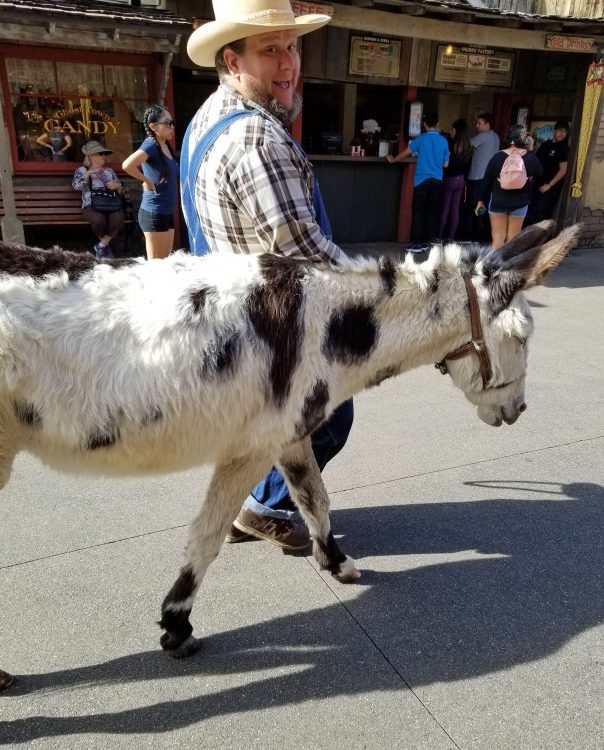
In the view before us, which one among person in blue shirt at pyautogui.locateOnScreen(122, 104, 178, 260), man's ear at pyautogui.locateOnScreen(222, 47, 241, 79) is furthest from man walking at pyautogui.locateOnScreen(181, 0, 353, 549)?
person in blue shirt at pyautogui.locateOnScreen(122, 104, 178, 260)

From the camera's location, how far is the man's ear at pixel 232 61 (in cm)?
234

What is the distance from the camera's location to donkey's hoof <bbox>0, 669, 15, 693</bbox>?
213 centimetres

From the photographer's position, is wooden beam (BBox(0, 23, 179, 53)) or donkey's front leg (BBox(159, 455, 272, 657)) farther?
wooden beam (BBox(0, 23, 179, 53))

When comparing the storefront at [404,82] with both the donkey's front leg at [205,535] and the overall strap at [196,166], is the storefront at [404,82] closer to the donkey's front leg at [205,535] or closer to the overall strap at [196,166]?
the overall strap at [196,166]

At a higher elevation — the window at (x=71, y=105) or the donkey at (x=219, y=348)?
the window at (x=71, y=105)

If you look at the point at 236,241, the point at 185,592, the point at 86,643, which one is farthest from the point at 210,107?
the point at 86,643

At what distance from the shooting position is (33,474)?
3531 mm

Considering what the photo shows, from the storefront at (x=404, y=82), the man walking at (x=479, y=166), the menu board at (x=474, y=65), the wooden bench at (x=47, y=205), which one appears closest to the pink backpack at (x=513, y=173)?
the man walking at (x=479, y=166)

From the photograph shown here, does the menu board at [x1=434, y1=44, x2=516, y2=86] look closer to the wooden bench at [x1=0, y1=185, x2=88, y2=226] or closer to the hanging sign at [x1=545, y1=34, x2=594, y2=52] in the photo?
the hanging sign at [x1=545, y1=34, x2=594, y2=52]

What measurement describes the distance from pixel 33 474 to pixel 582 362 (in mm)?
4753

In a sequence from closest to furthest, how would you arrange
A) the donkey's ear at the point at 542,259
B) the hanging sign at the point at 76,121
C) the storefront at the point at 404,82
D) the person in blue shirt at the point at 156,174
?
the donkey's ear at the point at 542,259 → the person in blue shirt at the point at 156,174 → the hanging sign at the point at 76,121 → the storefront at the point at 404,82

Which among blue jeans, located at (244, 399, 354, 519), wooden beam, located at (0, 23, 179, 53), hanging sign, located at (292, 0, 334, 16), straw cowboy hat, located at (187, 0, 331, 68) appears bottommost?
blue jeans, located at (244, 399, 354, 519)

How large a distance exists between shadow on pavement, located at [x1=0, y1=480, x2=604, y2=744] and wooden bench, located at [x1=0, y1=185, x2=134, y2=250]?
705 cm

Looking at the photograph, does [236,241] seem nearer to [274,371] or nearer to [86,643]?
[274,371]
